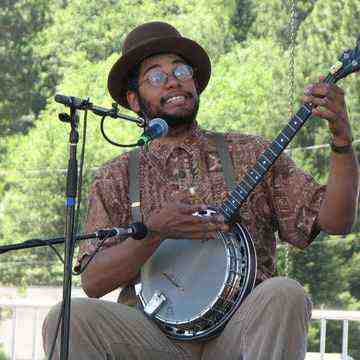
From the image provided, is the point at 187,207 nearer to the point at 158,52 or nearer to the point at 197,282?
the point at 197,282

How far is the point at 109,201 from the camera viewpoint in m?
3.26

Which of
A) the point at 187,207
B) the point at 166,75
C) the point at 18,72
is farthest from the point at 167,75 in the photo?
the point at 18,72

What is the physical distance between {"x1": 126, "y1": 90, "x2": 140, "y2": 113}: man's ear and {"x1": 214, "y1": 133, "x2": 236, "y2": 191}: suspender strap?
324 mm

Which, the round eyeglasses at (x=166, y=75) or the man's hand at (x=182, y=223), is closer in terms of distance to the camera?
the man's hand at (x=182, y=223)

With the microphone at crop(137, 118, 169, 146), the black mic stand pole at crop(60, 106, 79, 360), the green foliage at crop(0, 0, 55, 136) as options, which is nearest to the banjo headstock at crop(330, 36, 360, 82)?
the microphone at crop(137, 118, 169, 146)

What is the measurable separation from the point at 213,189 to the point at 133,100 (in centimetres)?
50

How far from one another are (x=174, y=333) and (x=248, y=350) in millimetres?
386

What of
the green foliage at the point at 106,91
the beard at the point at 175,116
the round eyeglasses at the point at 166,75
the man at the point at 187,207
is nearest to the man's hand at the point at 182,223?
the man at the point at 187,207

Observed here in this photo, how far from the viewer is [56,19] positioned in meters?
33.6

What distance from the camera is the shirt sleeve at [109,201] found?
3197 millimetres

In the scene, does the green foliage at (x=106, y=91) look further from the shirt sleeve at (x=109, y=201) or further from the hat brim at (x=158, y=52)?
the shirt sleeve at (x=109, y=201)

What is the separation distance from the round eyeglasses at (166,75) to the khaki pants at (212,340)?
76 cm

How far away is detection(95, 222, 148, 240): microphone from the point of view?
262 cm

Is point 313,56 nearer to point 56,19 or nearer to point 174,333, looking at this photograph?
point 56,19
